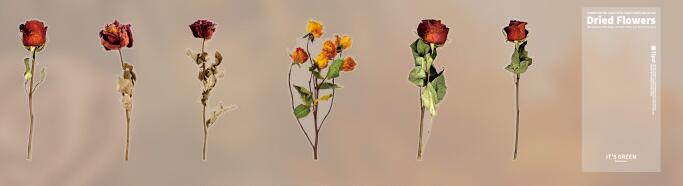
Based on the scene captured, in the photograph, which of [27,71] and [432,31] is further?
[27,71]

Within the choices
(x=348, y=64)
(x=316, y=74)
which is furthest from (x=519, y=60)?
(x=316, y=74)

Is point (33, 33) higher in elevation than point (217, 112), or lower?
higher

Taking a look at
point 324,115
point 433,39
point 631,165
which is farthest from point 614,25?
point 324,115

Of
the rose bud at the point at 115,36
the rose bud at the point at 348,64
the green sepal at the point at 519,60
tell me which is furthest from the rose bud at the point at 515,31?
the rose bud at the point at 115,36

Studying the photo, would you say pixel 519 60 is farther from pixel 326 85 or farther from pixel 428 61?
pixel 326 85

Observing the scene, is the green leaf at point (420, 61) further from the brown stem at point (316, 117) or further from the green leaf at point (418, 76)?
the brown stem at point (316, 117)

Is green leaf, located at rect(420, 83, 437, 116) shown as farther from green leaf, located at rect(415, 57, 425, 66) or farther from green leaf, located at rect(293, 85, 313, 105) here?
green leaf, located at rect(293, 85, 313, 105)
